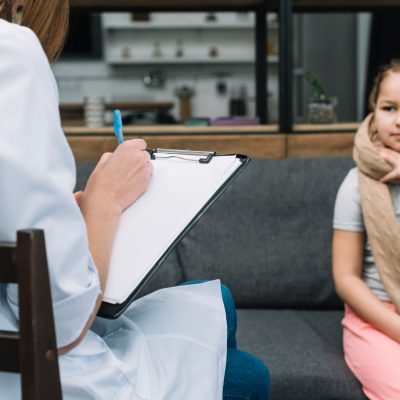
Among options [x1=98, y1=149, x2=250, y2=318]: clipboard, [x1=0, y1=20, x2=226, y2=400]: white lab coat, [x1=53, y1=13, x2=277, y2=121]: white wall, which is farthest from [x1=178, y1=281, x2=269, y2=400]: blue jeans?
[x1=53, y1=13, x2=277, y2=121]: white wall

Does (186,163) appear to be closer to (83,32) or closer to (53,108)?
(53,108)

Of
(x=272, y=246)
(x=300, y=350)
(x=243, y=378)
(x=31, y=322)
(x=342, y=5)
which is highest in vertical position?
(x=342, y=5)

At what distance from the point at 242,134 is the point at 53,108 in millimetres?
1352

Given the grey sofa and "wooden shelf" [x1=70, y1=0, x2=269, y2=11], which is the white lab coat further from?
"wooden shelf" [x1=70, y1=0, x2=269, y2=11]

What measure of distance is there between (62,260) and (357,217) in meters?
0.99

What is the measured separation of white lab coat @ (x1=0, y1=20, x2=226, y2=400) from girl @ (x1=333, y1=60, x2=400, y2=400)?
1.96ft

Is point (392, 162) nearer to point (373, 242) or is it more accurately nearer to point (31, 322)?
point (373, 242)

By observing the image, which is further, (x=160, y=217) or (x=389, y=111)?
(x=389, y=111)

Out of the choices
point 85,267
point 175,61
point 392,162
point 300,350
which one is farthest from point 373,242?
point 175,61

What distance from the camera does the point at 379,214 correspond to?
145 centimetres

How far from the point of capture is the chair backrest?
622mm

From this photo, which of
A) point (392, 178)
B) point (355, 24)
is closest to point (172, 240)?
point (392, 178)

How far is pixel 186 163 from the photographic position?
98 centimetres

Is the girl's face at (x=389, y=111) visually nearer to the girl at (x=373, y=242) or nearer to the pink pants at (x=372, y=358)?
the girl at (x=373, y=242)
